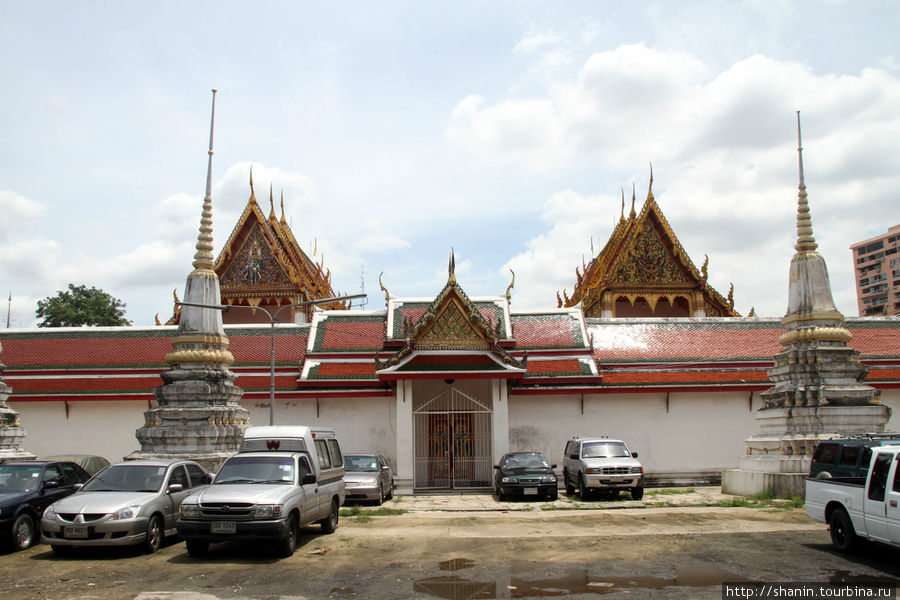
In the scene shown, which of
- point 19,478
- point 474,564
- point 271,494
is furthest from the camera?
point 19,478

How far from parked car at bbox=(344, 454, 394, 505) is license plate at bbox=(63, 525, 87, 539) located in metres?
7.03

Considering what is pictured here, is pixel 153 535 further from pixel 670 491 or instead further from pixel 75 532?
pixel 670 491

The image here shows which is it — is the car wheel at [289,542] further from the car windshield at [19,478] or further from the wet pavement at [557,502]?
the wet pavement at [557,502]

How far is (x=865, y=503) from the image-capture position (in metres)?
9.45

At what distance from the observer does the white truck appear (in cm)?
1002

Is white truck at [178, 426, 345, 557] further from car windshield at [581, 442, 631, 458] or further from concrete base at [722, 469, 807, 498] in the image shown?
concrete base at [722, 469, 807, 498]

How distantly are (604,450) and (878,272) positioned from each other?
107 m

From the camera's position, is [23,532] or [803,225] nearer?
[23,532]

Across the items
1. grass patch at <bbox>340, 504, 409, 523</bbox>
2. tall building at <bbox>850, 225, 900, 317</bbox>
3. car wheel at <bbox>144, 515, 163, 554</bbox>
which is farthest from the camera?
tall building at <bbox>850, 225, 900, 317</bbox>

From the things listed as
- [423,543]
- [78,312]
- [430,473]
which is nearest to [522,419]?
[430,473]

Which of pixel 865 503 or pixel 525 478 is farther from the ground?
pixel 865 503

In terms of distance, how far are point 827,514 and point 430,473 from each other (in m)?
12.9

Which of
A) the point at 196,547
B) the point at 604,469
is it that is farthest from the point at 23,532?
the point at 604,469

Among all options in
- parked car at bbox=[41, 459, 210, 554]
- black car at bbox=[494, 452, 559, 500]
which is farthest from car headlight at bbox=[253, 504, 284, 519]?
black car at bbox=[494, 452, 559, 500]
